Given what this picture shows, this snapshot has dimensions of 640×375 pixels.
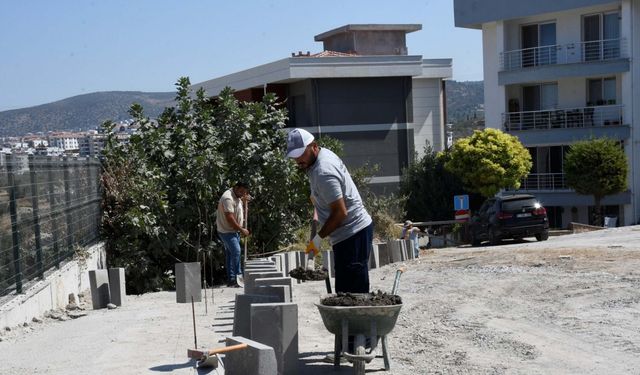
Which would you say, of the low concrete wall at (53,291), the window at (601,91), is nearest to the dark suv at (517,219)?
the low concrete wall at (53,291)

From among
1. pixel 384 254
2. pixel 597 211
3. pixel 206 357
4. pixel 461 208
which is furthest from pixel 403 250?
pixel 597 211

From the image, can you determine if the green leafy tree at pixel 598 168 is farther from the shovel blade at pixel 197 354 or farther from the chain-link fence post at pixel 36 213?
the shovel blade at pixel 197 354

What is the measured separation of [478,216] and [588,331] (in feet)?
62.6

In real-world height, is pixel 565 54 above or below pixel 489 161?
above

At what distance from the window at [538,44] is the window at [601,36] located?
1495mm

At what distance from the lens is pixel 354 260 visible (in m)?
8.09

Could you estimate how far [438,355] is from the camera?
28.1 feet

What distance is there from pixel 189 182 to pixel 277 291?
31.7ft

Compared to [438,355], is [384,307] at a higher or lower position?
higher

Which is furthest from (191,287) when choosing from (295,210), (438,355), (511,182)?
(511,182)

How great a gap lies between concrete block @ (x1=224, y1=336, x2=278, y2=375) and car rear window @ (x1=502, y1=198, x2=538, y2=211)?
20417mm

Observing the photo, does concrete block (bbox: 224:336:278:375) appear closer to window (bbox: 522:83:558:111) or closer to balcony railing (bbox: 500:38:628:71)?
balcony railing (bbox: 500:38:628:71)

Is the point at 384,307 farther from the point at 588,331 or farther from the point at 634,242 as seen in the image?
the point at 634,242

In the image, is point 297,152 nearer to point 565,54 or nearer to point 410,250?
point 410,250
